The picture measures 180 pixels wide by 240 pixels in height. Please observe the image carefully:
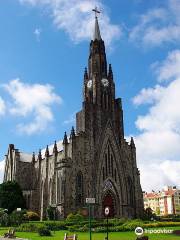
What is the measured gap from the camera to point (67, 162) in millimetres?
76438

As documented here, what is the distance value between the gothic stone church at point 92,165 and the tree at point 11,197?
5.12 meters

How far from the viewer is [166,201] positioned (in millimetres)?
173000

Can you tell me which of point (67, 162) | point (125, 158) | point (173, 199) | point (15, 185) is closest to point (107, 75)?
point (125, 158)

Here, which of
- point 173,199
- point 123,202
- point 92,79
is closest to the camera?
point 123,202

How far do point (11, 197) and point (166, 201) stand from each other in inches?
4283

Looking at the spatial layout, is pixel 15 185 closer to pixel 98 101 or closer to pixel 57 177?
pixel 57 177

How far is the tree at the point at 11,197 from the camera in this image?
Result: 8088 cm

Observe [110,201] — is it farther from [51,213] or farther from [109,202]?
[51,213]

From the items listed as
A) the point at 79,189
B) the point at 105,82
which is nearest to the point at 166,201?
the point at 105,82

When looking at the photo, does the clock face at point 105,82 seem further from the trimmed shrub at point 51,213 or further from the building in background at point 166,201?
the building in background at point 166,201

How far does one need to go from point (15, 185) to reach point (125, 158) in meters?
26.8

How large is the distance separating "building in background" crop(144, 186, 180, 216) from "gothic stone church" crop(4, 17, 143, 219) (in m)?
87.8

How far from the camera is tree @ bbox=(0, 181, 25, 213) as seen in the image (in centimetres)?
8088

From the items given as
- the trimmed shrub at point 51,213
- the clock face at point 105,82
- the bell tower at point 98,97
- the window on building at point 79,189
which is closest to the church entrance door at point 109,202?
the window on building at point 79,189
